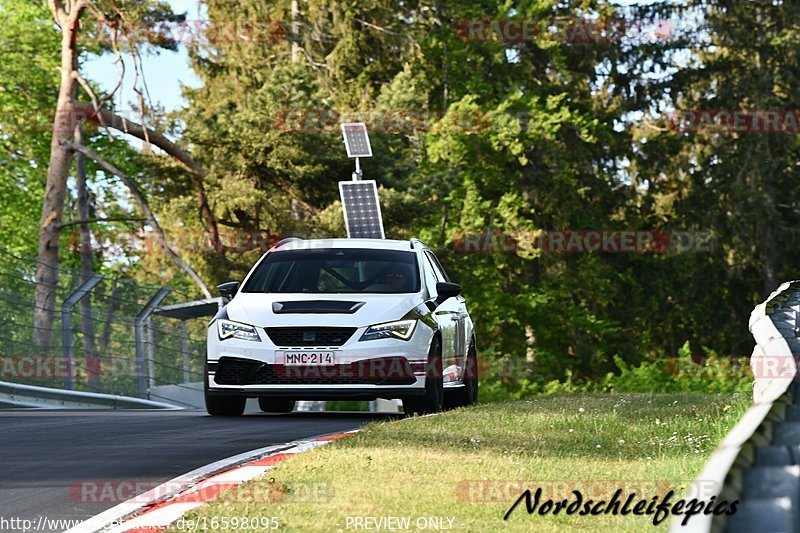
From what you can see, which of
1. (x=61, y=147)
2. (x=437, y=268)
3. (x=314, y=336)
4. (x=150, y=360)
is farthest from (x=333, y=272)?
(x=61, y=147)

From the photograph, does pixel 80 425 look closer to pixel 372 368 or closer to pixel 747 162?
Result: pixel 372 368

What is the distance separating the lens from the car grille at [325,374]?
13.3 meters

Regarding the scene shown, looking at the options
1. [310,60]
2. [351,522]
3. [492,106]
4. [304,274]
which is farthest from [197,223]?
[351,522]

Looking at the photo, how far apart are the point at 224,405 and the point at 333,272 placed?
1.93m

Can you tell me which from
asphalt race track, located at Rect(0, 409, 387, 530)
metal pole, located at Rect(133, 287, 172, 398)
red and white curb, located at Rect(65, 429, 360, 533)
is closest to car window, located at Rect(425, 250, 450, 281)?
asphalt race track, located at Rect(0, 409, 387, 530)

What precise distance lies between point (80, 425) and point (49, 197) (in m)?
22.1

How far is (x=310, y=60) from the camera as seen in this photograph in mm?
46156

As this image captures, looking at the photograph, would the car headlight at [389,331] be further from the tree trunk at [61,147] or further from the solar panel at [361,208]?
the tree trunk at [61,147]

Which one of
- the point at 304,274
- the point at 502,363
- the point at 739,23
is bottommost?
the point at 502,363

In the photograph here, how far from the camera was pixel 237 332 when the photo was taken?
1341 cm

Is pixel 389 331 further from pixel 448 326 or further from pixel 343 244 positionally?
pixel 343 244

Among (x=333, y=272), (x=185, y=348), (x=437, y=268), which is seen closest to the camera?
(x=333, y=272)

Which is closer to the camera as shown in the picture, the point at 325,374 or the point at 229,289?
the point at 325,374

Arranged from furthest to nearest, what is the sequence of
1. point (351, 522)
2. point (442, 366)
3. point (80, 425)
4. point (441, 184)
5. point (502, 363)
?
1. point (502, 363)
2. point (441, 184)
3. point (442, 366)
4. point (80, 425)
5. point (351, 522)
